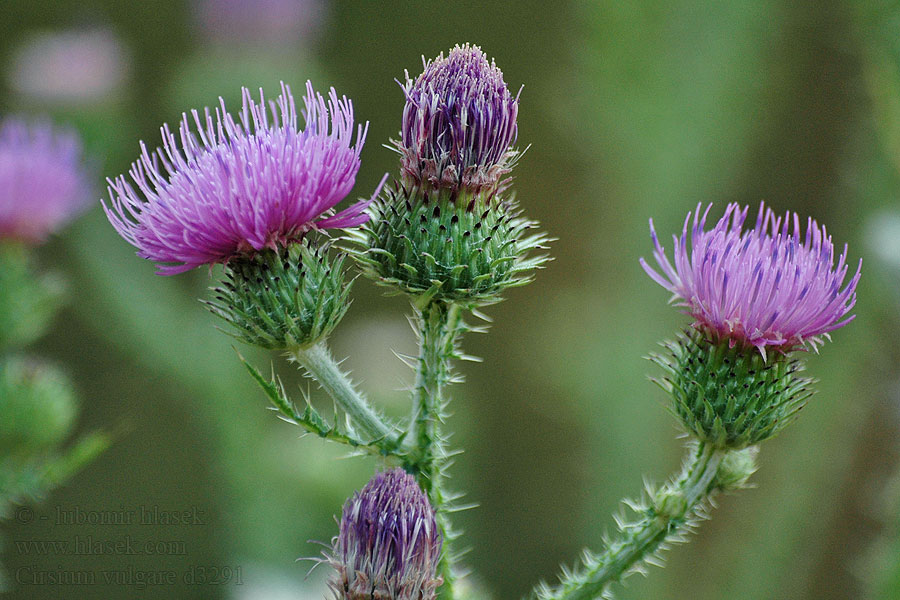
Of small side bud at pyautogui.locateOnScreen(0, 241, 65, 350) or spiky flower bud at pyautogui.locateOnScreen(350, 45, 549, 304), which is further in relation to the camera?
small side bud at pyautogui.locateOnScreen(0, 241, 65, 350)

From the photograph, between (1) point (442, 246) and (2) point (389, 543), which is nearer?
(2) point (389, 543)

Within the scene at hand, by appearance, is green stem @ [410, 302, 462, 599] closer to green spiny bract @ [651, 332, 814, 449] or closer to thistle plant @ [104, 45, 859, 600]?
thistle plant @ [104, 45, 859, 600]

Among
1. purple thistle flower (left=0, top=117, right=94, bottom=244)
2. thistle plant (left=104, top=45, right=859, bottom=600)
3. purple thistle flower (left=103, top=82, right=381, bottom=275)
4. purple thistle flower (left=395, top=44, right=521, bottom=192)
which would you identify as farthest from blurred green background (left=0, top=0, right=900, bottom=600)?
purple thistle flower (left=395, top=44, right=521, bottom=192)

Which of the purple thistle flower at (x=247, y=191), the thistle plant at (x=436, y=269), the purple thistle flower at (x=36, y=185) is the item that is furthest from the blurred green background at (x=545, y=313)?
the purple thistle flower at (x=247, y=191)

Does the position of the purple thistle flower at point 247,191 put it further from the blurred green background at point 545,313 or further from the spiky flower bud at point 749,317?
the blurred green background at point 545,313

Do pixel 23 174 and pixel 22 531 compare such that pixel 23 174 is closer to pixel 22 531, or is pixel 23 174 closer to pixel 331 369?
pixel 331 369

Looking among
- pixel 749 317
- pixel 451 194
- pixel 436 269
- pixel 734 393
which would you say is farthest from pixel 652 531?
pixel 451 194

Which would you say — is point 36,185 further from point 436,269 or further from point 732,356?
point 732,356

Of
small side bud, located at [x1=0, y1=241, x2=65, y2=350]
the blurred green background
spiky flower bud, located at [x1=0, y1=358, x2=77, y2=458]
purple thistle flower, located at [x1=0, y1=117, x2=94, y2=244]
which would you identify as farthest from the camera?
the blurred green background
